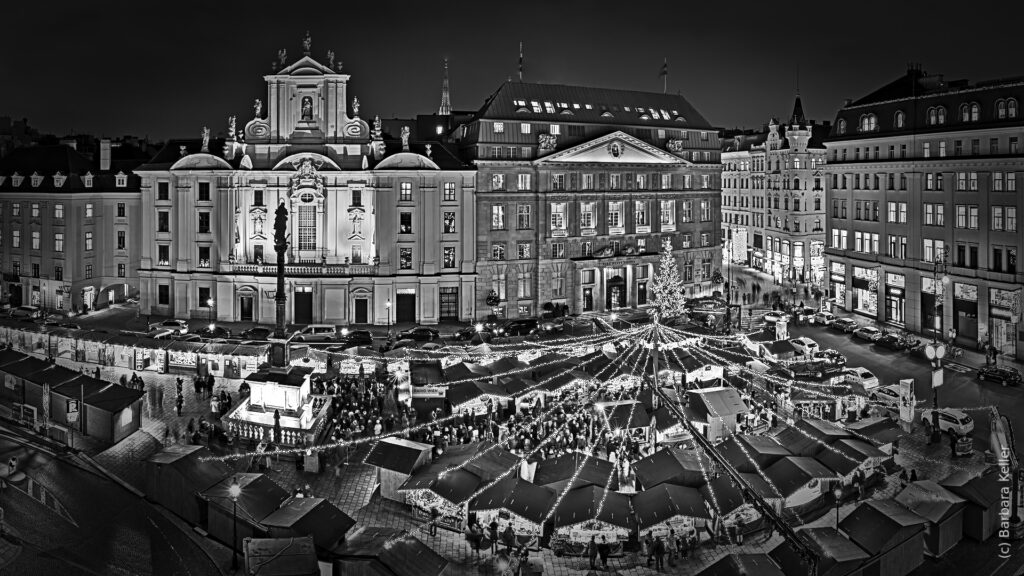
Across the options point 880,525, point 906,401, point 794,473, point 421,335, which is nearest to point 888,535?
point 880,525

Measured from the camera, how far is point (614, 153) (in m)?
78.9

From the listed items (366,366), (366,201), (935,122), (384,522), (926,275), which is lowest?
(384,522)

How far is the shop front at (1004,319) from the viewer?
188ft

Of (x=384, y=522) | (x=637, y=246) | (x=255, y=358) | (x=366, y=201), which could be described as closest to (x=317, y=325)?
(x=366, y=201)

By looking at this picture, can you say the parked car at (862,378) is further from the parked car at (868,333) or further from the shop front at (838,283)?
the shop front at (838,283)

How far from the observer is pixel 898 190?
69562 millimetres

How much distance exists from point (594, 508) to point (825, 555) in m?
7.55

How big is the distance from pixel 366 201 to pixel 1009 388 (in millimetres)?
47907

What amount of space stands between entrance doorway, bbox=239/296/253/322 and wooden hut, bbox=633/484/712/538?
47422 mm

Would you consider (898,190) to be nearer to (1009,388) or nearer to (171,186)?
(1009,388)

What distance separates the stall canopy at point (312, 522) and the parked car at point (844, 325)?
49.2m

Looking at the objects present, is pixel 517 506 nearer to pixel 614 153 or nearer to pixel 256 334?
pixel 256 334

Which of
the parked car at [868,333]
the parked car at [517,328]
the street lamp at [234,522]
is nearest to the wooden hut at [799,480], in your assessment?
the street lamp at [234,522]

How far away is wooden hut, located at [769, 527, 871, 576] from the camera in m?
25.2
